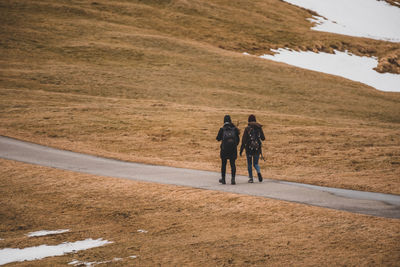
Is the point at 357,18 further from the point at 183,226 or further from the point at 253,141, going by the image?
the point at 183,226

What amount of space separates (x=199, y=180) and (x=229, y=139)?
207 centimetres

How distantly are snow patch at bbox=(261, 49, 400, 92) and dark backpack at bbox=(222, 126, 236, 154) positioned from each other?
4330cm

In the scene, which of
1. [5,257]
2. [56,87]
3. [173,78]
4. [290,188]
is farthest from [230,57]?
[5,257]

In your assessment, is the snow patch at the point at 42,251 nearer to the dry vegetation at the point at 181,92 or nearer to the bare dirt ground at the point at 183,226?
the bare dirt ground at the point at 183,226

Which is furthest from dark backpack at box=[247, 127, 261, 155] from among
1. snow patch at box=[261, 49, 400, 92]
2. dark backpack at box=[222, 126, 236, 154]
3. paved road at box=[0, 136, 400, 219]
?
snow patch at box=[261, 49, 400, 92]

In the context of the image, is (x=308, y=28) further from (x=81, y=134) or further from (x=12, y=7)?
(x=81, y=134)

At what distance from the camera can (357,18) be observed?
89.6 meters

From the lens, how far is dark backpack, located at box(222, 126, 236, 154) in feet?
43.9

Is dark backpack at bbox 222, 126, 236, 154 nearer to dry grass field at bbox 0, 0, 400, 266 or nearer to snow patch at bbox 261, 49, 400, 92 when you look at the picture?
dry grass field at bbox 0, 0, 400, 266

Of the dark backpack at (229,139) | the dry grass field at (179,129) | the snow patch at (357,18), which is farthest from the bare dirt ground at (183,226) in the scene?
the snow patch at (357,18)

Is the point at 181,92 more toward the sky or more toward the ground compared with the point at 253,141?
more toward the sky

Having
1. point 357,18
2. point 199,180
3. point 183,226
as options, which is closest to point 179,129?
point 199,180

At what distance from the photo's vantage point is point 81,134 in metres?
23.0

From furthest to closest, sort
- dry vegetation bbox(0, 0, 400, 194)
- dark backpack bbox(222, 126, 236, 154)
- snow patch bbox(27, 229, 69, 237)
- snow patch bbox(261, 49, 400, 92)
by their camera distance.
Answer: snow patch bbox(261, 49, 400, 92) < dry vegetation bbox(0, 0, 400, 194) < dark backpack bbox(222, 126, 236, 154) < snow patch bbox(27, 229, 69, 237)
